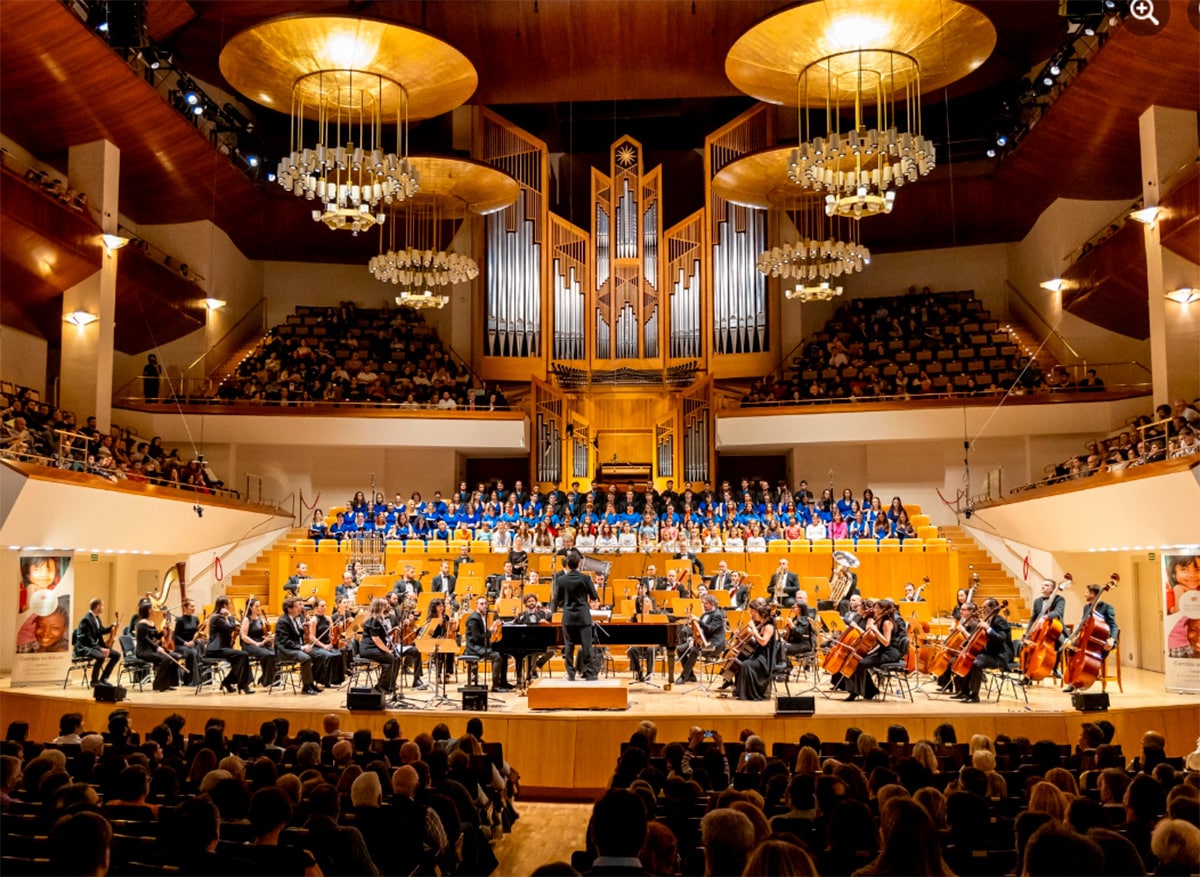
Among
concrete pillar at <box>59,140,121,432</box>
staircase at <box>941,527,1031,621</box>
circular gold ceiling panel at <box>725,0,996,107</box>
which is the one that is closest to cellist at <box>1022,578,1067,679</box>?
staircase at <box>941,527,1031,621</box>

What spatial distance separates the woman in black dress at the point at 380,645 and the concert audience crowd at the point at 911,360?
11102 mm

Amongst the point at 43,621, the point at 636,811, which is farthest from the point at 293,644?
the point at 636,811

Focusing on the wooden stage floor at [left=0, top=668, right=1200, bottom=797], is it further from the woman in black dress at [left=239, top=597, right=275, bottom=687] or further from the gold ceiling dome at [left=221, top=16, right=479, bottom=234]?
the gold ceiling dome at [left=221, top=16, right=479, bottom=234]

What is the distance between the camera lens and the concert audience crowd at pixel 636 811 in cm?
309

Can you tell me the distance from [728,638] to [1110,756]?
219 inches

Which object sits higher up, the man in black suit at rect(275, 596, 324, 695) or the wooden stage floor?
the man in black suit at rect(275, 596, 324, 695)

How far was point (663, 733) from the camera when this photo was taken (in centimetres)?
878

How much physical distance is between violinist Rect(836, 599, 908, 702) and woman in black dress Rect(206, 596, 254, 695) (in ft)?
19.6

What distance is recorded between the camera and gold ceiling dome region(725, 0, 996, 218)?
11352 mm

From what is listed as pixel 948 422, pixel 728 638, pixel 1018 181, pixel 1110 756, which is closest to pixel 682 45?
pixel 1018 181

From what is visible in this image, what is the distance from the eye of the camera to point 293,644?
10852 millimetres

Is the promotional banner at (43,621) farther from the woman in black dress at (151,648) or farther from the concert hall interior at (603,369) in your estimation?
the woman in black dress at (151,648)

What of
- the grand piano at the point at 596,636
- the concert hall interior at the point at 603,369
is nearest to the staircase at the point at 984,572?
the concert hall interior at the point at 603,369

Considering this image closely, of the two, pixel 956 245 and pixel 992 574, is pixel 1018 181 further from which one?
pixel 992 574
